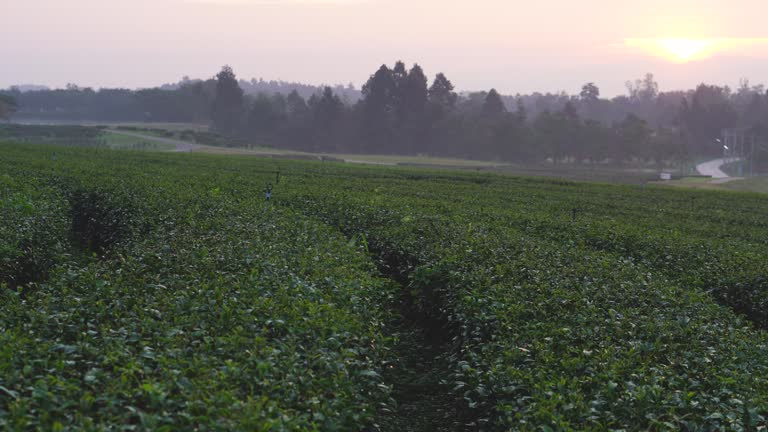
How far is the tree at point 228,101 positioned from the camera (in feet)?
388

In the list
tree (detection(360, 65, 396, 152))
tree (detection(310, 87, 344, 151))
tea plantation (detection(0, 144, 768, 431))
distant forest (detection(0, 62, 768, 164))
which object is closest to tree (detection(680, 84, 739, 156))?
distant forest (detection(0, 62, 768, 164))

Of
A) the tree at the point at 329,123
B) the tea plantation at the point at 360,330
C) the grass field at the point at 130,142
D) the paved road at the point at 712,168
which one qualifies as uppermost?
the tree at the point at 329,123

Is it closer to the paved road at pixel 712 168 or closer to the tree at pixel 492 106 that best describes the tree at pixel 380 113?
the tree at pixel 492 106

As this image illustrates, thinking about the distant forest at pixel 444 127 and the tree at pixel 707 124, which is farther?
the tree at pixel 707 124

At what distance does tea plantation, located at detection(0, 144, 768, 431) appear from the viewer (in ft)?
15.1

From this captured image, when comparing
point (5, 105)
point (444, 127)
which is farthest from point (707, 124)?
point (5, 105)

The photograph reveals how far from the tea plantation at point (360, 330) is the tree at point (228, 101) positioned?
10737 cm

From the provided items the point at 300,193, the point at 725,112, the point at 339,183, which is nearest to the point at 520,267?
the point at 300,193

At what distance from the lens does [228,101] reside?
11925 cm

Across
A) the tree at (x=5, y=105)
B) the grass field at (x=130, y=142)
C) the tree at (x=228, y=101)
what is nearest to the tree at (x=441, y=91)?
the tree at (x=228, y=101)

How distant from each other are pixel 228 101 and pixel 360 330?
117m

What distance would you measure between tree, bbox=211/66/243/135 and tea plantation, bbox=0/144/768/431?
352 ft

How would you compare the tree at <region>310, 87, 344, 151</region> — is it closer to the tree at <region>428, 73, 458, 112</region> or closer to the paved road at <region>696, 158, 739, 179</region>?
the tree at <region>428, 73, 458, 112</region>

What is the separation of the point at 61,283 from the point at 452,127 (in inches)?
3864
